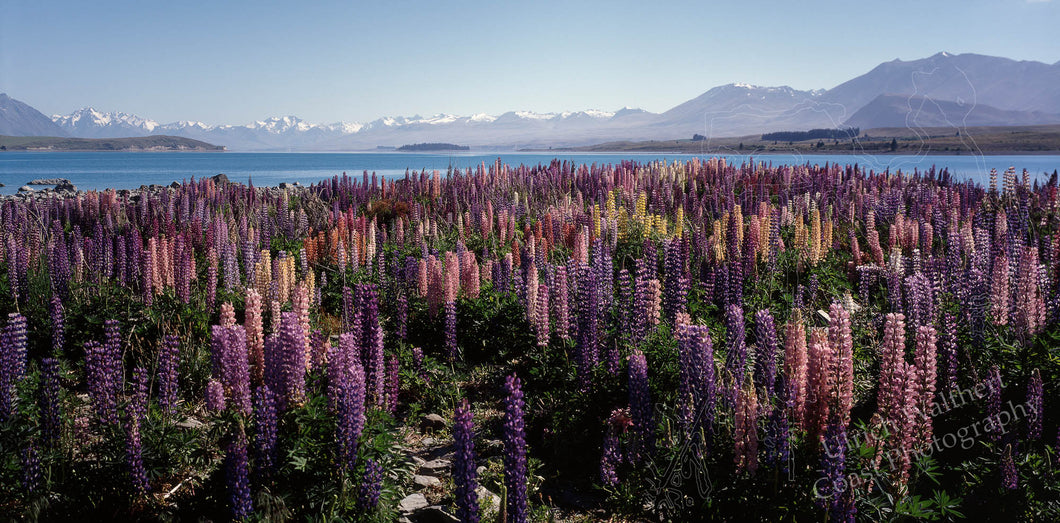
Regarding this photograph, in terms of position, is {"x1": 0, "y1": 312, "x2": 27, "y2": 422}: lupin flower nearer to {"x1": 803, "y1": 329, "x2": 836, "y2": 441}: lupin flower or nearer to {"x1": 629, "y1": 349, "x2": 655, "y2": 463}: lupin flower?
{"x1": 629, "y1": 349, "x2": 655, "y2": 463}: lupin flower

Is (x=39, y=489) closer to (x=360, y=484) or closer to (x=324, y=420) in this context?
(x=324, y=420)

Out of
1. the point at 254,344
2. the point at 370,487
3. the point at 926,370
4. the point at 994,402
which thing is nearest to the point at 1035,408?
the point at 994,402

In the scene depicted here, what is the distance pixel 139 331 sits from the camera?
25.8 feet

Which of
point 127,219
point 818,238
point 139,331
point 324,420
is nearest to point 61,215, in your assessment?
point 127,219

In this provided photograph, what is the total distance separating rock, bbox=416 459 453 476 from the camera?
226 inches

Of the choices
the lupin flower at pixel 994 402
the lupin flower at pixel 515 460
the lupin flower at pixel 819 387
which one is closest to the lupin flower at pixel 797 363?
the lupin flower at pixel 819 387

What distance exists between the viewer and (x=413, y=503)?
509cm

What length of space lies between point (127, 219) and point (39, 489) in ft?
43.0

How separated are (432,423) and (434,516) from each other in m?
1.89

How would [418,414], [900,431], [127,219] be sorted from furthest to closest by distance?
[127,219] → [418,414] → [900,431]

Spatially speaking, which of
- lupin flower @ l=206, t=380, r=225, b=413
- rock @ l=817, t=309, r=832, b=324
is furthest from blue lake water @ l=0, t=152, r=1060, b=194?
lupin flower @ l=206, t=380, r=225, b=413

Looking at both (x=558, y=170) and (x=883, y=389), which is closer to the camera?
(x=883, y=389)

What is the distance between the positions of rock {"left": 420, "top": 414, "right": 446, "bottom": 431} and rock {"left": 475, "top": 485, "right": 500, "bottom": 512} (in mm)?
1619

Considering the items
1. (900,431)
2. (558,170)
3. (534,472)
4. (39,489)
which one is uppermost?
(558,170)
